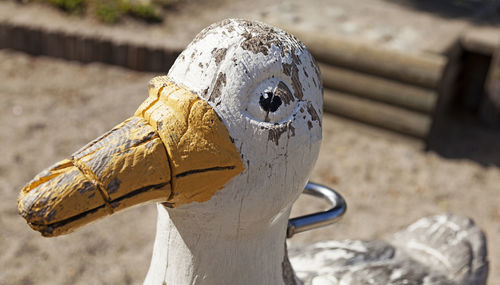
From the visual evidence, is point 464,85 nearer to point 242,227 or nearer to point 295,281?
point 295,281

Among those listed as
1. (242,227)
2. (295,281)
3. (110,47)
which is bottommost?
(110,47)

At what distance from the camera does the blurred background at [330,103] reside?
258 cm

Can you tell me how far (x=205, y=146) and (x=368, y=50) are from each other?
2.76 m

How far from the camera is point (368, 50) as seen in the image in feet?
11.3

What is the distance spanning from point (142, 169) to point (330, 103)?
298 centimetres

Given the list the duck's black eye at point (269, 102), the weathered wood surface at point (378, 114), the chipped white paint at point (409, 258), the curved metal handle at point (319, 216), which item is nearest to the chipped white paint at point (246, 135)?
the duck's black eye at point (269, 102)

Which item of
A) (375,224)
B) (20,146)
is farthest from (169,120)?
(20,146)

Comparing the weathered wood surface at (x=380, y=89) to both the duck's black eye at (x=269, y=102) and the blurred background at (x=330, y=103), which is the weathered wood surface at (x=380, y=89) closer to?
the blurred background at (x=330, y=103)

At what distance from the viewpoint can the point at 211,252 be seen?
0.99 metres

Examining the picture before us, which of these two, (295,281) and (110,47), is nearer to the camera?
(295,281)

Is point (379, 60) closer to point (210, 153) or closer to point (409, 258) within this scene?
point (409, 258)

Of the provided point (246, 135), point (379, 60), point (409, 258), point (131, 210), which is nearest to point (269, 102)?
point (246, 135)

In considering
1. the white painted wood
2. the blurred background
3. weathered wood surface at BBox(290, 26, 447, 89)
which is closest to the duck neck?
the white painted wood

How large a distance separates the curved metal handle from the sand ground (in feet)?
4.04
